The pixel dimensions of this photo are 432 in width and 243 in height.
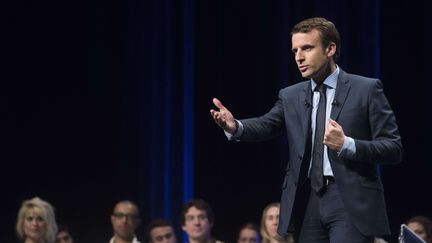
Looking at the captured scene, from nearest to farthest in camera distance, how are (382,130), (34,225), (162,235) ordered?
(382,130), (34,225), (162,235)

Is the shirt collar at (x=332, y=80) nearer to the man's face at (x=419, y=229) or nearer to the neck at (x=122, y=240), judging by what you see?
the man's face at (x=419, y=229)

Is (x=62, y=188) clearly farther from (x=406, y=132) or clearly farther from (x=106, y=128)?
(x=406, y=132)

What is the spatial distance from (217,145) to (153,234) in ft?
4.11

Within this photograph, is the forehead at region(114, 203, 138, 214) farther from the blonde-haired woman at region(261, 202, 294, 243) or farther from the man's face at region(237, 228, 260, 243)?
the blonde-haired woman at region(261, 202, 294, 243)

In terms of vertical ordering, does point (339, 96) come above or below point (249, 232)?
above

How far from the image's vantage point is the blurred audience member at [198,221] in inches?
240

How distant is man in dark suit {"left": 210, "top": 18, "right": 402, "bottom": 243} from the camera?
296 centimetres

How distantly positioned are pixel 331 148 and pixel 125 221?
374cm

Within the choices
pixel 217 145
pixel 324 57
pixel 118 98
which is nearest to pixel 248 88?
pixel 217 145

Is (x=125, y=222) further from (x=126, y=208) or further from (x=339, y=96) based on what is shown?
(x=339, y=96)

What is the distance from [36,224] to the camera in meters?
6.12

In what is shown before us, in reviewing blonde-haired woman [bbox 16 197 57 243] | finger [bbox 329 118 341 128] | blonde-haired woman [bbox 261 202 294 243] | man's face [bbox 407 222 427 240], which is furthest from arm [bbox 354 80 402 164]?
blonde-haired woman [bbox 16 197 57 243]

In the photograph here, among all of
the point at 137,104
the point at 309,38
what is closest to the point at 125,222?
the point at 137,104

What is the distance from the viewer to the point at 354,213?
9.68 feet
